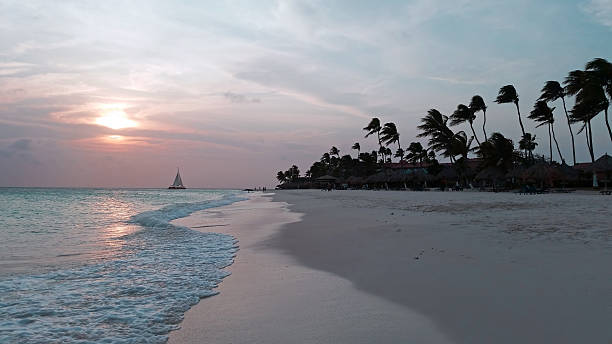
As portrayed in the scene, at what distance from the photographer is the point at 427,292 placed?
4.33m

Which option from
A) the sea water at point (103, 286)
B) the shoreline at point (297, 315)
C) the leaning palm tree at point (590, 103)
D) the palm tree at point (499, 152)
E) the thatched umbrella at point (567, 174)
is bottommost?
the sea water at point (103, 286)

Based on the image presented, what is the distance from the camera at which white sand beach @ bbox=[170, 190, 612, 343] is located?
322 centimetres

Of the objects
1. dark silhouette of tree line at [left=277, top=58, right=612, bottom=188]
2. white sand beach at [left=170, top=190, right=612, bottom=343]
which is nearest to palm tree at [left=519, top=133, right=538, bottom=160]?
dark silhouette of tree line at [left=277, top=58, right=612, bottom=188]

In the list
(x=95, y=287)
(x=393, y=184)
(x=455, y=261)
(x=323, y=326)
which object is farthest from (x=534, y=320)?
(x=393, y=184)

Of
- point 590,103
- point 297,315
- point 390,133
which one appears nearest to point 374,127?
point 390,133

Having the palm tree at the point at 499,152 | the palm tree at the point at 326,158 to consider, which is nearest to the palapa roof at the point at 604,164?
the palm tree at the point at 499,152

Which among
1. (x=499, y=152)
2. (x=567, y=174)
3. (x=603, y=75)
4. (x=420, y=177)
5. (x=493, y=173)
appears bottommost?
(x=567, y=174)

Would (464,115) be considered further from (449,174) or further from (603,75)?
(603,75)

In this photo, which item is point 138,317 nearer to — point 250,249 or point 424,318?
point 424,318

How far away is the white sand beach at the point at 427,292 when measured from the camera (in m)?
3.22

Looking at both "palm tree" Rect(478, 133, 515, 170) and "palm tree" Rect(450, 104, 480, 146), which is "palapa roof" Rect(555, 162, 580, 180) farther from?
"palm tree" Rect(450, 104, 480, 146)

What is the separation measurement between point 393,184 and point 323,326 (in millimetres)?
58458

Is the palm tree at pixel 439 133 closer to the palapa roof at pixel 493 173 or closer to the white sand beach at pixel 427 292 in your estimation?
the palapa roof at pixel 493 173

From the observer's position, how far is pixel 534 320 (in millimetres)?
Answer: 3252
